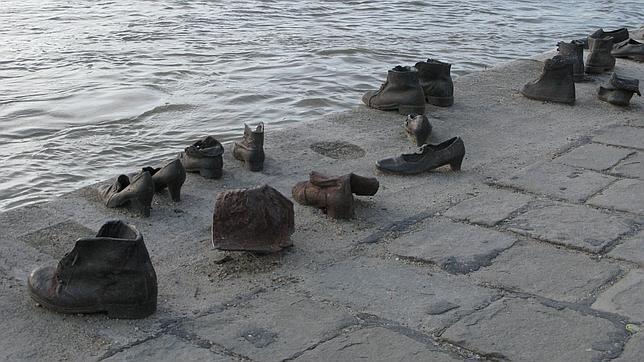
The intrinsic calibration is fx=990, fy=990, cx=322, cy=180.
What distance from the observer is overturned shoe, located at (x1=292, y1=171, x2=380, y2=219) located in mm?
4402

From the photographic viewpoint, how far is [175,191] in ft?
14.9

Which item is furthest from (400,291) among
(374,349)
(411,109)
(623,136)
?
(623,136)

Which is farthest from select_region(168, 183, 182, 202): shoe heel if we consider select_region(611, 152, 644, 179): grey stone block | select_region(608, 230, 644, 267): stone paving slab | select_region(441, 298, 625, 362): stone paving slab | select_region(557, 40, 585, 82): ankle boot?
select_region(557, 40, 585, 82): ankle boot

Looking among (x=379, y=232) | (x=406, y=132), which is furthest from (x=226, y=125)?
(x=379, y=232)

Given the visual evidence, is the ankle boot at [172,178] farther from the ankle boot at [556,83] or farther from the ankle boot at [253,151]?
the ankle boot at [556,83]

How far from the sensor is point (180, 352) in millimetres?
3217

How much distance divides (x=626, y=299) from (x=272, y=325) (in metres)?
1.32

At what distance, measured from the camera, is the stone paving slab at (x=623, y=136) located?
19.2 feet

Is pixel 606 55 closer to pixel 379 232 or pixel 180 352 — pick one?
pixel 379 232

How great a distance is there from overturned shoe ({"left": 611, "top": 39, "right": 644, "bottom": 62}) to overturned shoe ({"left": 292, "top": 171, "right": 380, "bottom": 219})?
4740 mm

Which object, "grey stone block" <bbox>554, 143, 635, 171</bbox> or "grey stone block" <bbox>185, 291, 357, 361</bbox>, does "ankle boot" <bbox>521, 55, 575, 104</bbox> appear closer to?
"grey stone block" <bbox>554, 143, 635, 171</bbox>

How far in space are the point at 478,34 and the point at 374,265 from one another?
763 centimetres

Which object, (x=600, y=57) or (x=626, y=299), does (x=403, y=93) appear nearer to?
(x=600, y=57)

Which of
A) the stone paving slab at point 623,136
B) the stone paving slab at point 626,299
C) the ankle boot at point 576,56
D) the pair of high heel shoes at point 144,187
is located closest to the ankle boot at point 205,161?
the pair of high heel shoes at point 144,187
